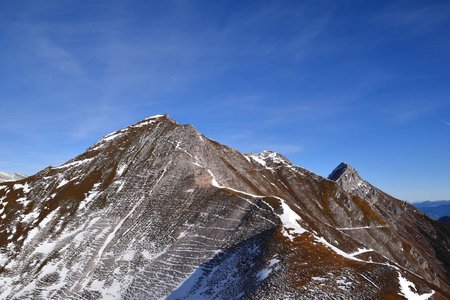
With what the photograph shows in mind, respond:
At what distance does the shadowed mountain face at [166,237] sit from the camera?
205 feet

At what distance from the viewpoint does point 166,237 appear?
298 feet

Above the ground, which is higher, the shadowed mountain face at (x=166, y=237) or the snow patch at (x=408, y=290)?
the shadowed mountain face at (x=166, y=237)

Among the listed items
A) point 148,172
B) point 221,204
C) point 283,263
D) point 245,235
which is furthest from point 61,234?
point 283,263

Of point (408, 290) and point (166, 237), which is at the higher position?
point (166, 237)

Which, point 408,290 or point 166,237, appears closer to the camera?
point 408,290

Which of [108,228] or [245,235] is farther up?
[108,228]

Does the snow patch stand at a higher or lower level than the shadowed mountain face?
lower

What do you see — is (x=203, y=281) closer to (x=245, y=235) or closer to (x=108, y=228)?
(x=245, y=235)

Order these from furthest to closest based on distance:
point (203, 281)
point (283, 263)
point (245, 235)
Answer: point (245, 235) < point (203, 281) < point (283, 263)

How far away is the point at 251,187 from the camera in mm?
127125

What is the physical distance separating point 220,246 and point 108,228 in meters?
35.8

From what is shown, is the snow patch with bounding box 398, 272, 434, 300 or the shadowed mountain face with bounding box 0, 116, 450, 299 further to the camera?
the shadowed mountain face with bounding box 0, 116, 450, 299

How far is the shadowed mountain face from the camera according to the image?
62.4 meters

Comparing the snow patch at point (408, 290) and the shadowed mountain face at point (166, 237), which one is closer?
the snow patch at point (408, 290)
